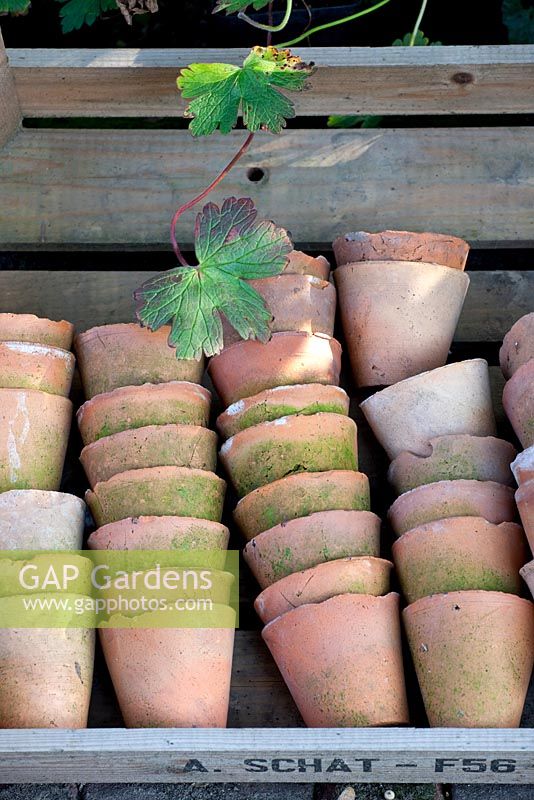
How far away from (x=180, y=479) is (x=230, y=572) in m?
0.18

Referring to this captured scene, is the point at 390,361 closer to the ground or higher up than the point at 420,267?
closer to the ground

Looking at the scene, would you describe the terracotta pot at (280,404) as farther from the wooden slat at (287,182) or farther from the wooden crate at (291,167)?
the wooden slat at (287,182)

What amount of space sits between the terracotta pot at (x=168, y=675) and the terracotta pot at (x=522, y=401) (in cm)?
60

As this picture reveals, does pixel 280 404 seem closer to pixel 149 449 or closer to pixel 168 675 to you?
pixel 149 449

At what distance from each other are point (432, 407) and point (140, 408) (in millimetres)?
490

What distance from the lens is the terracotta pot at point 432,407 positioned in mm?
1652

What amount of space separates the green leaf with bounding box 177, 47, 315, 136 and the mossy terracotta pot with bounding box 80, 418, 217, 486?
0.51 metres

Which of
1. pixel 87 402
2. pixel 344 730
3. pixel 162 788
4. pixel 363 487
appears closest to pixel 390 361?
pixel 363 487

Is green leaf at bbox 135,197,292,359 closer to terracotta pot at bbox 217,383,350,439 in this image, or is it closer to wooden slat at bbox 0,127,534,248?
terracotta pot at bbox 217,383,350,439

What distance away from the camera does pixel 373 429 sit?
172 centimetres

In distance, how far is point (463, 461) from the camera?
160 centimetres

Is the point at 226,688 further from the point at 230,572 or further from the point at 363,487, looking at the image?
the point at 363,487

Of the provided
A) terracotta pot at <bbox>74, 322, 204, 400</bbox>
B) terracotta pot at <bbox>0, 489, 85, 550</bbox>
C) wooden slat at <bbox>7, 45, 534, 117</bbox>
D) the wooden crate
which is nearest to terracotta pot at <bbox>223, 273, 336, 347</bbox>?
terracotta pot at <bbox>74, 322, 204, 400</bbox>

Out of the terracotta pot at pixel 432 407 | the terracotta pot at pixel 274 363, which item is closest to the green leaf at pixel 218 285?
the terracotta pot at pixel 274 363
